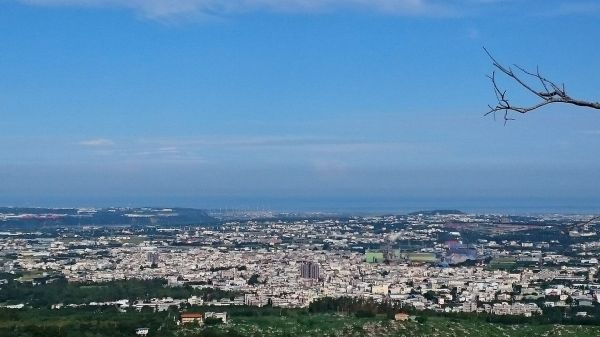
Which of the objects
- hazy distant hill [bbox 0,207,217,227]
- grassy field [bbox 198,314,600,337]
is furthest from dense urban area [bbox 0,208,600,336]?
hazy distant hill [bbox 0,207,217,227]

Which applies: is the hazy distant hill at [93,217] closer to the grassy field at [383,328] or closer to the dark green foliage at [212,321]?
the dark green foliage at [212,321]

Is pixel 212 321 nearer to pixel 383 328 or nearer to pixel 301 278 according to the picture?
pixel 383 328

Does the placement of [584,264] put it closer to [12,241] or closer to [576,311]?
[576,311]

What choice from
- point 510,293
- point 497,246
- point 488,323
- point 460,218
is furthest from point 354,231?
point 488,323

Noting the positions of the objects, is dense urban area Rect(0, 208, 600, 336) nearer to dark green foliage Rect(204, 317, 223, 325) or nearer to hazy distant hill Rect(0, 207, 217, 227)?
dark green foliage Rect(204, 317, 223, 325)

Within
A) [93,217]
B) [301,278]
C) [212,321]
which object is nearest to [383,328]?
[212,321]

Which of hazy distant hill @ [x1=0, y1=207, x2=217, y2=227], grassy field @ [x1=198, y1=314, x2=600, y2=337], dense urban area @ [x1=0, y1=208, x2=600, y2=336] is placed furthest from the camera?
hazy distant hill @ [x1=0, y1=207, x2=217, y2=227]

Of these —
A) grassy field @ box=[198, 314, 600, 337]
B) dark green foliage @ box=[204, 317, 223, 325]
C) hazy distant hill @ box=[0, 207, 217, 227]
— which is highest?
hazy distant hill @ box=[0, 207, 217, 227]
